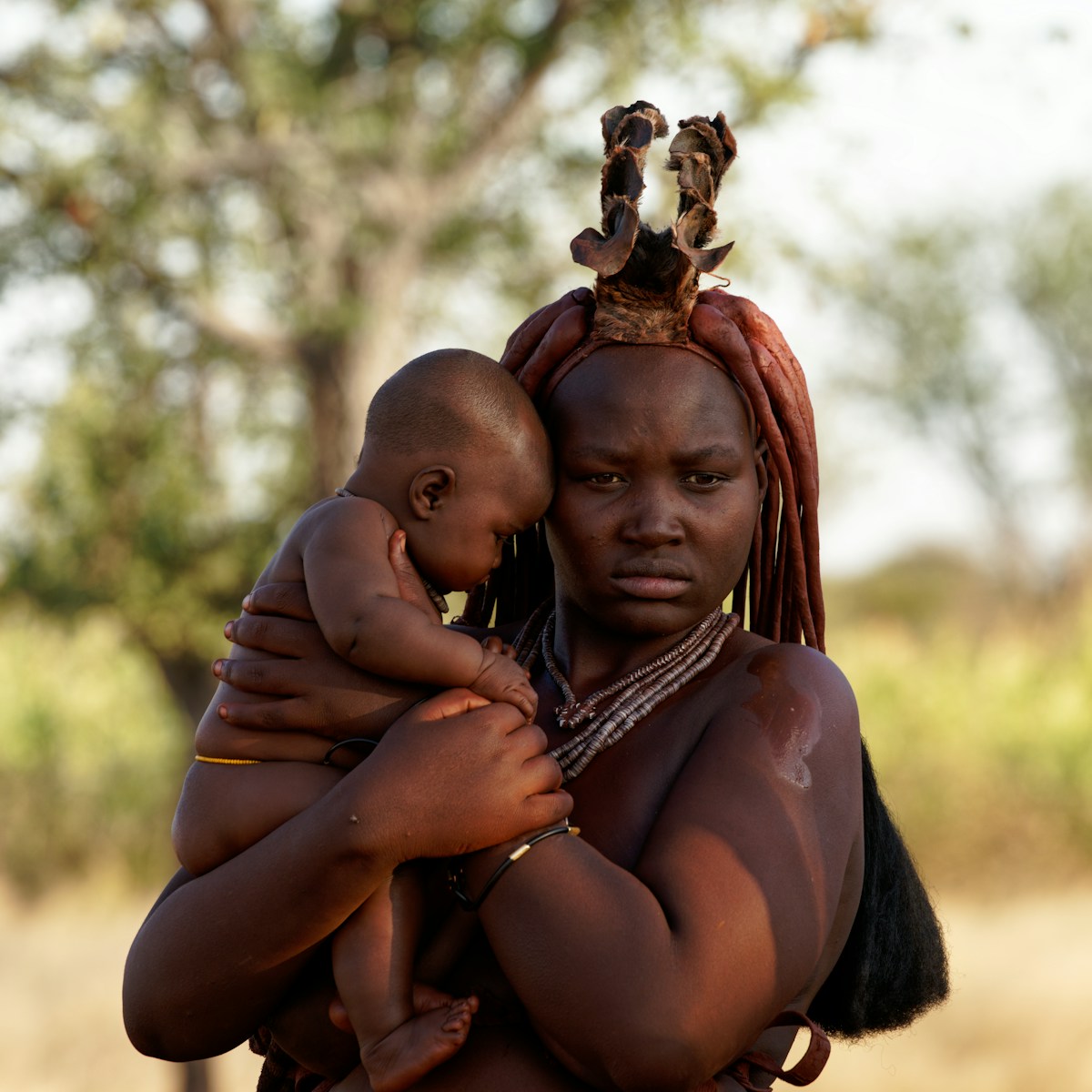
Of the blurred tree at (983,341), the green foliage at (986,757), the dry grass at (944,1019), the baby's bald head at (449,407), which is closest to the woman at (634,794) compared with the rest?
the baby's bald head at (449,407)

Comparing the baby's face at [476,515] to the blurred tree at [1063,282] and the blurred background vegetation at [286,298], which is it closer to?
the blurred background vegetation at [286,298]

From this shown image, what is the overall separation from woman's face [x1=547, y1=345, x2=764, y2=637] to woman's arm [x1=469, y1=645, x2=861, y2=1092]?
0.83 feet

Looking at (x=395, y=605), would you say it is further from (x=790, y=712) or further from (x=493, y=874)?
(x=790, y=712)

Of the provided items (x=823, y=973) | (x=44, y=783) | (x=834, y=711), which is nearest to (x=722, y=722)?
(x=834, y=711)

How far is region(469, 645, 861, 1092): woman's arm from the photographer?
195 centimetres

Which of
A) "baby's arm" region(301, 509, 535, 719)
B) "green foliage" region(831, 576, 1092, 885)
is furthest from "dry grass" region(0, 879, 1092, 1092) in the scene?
"baby's arm" region(301, 509, 535, 719)

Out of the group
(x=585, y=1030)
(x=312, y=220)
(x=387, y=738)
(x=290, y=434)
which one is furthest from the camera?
(x=290, y=434)

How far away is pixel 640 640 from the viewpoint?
8.28 ft

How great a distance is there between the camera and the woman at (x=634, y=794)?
2.01m

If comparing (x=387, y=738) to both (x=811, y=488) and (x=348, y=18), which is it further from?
(x=348, y=18)

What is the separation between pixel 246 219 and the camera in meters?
10.4

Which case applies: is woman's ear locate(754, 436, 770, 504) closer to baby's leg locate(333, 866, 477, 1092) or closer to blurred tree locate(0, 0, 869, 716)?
baby's leg locate(333, 866, 477, 1092)

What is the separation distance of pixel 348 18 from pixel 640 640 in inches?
348

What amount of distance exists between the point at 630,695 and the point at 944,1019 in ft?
23.8
